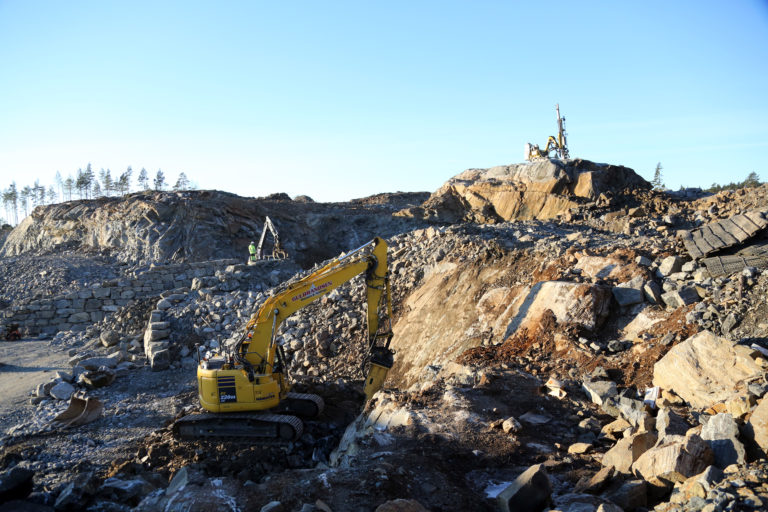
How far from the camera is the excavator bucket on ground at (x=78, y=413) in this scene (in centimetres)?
973

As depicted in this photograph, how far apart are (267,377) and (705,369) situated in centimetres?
606

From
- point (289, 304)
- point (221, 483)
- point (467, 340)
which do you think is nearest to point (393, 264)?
point (467, 340)

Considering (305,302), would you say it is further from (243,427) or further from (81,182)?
(81,182)

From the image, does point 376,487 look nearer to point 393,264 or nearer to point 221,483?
point 221,483

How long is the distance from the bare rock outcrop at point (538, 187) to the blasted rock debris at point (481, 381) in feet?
0.30

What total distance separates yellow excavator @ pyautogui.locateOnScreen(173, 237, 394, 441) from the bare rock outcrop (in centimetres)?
1045

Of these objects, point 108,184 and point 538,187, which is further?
point 108,184

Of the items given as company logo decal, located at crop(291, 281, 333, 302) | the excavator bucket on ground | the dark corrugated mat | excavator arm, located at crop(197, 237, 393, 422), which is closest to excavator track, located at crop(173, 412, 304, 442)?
Answer: excavator arm, located at crop(197, 237, 393, 422)

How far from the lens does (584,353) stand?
8367 mm

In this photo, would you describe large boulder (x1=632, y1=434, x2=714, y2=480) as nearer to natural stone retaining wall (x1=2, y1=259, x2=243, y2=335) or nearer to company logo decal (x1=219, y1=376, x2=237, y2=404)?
company logo decal (x1=219, y1=376, x2=237, y2=404)

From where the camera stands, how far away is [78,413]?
9945mm

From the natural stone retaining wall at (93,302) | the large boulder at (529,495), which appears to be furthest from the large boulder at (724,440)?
the natural stone retaining wall at (93,302)

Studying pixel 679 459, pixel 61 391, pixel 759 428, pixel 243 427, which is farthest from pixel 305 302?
pixel 61 391

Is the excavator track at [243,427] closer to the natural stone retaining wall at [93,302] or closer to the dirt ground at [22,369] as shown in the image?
the dirt ground at [22,369]
